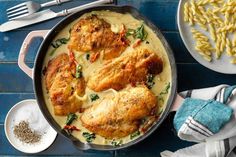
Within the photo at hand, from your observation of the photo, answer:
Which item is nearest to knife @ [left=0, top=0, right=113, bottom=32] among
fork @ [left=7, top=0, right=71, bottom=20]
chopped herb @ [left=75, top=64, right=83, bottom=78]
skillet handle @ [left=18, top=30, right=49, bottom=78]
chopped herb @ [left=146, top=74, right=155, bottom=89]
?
fork @ [left=7, top=0, right=71, bottom=20]

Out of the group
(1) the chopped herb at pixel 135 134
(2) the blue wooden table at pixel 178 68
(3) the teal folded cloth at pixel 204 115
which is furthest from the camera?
(2) the blue wooden table at pixel 178 68

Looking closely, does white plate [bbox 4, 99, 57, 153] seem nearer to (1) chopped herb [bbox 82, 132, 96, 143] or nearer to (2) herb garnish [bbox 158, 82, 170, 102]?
(1) chopped herb [bbox 82, 132, 96, 143]

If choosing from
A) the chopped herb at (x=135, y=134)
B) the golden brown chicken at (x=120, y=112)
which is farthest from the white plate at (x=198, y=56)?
the chopped herb at (x=135, y=134)

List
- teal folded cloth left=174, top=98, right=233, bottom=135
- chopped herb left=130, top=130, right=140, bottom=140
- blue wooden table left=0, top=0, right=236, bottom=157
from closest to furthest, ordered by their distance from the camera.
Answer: teal folded cloth left=174, top=98, right=233, bottom=135 → chopped herb left=130, top=130, right=140, bottom=140 → blue wooden table left=0, top=0, right=236, bottom=157

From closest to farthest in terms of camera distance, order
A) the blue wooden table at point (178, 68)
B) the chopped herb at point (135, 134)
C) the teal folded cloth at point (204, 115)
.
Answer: the teal folded cloth at point (204, 115)
the chopped herb at point (135, 134)
the blue wooden table at point (178, 68)

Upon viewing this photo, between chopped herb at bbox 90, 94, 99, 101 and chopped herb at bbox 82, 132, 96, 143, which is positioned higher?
chopped herb at bbox 90, 94, 99, 101

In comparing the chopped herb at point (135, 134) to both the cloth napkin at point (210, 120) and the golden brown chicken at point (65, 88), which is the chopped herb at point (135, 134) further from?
the golden brown chicken at point (65, 88)

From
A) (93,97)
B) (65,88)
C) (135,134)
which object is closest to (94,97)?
(93,97)
